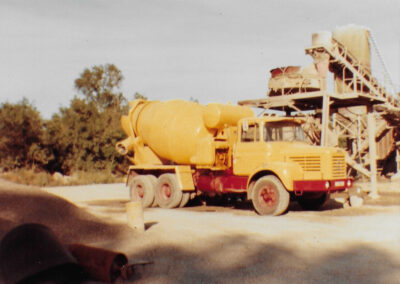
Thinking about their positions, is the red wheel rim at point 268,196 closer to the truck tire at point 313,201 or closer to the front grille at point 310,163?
the front grille at point 310,163

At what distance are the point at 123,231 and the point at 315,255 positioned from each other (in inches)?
140

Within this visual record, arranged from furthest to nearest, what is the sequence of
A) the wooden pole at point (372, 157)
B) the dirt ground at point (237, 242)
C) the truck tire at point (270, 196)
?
the wooden pole at point (372, 157)
the truck tire at point (270, 196)
the dirt ground at point (237, 242)

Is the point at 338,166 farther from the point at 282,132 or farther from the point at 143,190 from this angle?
the point at 143,190

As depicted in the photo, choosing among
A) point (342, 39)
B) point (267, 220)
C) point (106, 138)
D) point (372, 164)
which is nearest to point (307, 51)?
point (342, 39)

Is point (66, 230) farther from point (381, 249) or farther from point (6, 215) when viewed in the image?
point (381, 249)

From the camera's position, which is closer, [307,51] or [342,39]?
[307,51]

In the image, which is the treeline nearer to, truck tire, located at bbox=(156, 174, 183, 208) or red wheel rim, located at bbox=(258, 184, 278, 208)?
truck tire, located at bbox=(156, 174, 183, 208)

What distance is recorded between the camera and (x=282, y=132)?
13789 mm

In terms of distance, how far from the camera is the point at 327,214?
13211mm

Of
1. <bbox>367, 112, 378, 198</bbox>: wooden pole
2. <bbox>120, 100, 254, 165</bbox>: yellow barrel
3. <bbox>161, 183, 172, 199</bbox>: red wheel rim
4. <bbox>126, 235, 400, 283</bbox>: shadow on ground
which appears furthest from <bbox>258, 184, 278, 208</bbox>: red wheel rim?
<bbox>367, 112, 378, 198</bbox>: wooden pole

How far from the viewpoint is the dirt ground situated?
256 inches

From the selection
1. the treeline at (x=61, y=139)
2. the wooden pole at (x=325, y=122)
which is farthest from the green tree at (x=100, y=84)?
the wooden pole at (x=325, y=122)

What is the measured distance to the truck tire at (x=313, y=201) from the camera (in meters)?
14.5

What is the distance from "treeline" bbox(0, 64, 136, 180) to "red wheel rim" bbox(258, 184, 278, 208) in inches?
930
